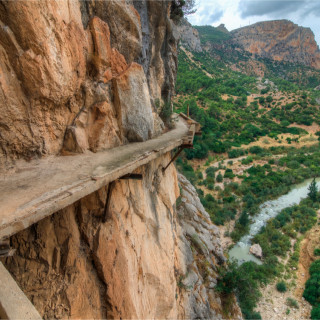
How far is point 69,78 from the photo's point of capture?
4.45 metres

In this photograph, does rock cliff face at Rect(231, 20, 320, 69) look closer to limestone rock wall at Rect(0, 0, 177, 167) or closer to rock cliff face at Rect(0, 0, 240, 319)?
rock cliff face at Rect(0, 0, 240, 319)

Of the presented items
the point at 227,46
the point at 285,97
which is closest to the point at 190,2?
the point at 285,97

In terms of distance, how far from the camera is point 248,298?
1344 centimetres

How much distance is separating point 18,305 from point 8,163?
270 centimetres

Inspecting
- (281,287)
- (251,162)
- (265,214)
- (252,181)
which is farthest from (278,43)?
(281,287)

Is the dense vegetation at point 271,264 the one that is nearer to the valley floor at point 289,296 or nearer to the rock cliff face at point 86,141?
the valley floor at point 289,296

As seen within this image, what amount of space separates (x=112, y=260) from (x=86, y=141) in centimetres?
280

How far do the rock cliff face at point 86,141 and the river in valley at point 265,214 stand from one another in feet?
42.6

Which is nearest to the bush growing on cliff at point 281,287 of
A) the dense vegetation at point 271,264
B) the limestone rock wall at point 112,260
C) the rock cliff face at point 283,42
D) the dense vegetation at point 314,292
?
the dense vegetation at point 271,264

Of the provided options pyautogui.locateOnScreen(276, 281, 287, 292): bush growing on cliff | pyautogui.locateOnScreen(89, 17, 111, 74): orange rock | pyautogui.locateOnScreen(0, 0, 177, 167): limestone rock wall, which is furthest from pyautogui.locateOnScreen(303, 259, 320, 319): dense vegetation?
pyautogui.locateOnScreen(89, 17, 111, 74): orange rock

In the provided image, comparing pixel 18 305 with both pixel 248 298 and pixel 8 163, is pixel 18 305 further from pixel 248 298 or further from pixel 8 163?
pixel 248 298

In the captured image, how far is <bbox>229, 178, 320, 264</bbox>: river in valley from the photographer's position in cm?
1991

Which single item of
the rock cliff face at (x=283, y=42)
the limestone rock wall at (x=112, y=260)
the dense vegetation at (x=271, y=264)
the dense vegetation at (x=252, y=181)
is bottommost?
the dense vegetation at (x=271, y=264)

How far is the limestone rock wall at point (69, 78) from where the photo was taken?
362 centimetres
